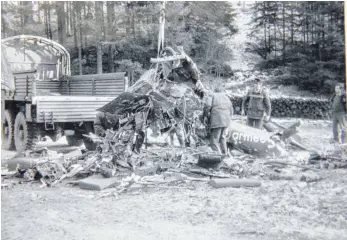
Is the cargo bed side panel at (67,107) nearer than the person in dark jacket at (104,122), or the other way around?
the person in dark jacket at (104,122)

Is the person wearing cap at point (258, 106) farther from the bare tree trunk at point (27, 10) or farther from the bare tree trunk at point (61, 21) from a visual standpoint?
the bare tree trunk at point (61, 21)

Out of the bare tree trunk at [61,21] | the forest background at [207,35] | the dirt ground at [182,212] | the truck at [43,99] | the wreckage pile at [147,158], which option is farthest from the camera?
the bare tree trunk at [61,21]

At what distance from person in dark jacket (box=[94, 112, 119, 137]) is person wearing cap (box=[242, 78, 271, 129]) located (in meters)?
3.86

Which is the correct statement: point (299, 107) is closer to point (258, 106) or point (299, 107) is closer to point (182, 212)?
point (258, 106)

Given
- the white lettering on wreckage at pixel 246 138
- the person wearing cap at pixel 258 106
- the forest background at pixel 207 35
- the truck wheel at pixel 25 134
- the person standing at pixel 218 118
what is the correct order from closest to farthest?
the person standing at pixel 218 118
the white lettering on wreckage at pixel 246 138
the truck wheel at pixel 25 134
the person wearing cap at pixel 258 106
the forest background at pixel 207 35

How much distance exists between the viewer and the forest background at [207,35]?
15820 millimetres

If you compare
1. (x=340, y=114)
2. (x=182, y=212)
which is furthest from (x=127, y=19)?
(x=182, y=212)

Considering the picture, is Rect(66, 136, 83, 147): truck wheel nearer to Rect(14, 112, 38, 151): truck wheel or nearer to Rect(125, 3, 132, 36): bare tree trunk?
Rect(14, 112, 38, 151): truck wheel

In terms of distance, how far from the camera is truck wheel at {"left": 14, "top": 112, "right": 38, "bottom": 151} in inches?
322

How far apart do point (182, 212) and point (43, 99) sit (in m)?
4.48

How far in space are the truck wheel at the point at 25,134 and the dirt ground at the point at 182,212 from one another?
7.66ft

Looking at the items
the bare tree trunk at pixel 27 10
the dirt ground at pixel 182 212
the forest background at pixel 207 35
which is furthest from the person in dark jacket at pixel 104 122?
the bare tree trunk at pixel 27 10

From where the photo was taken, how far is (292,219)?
4.31 m

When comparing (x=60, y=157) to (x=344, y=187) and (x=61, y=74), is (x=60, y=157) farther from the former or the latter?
(x=61, y=74)
